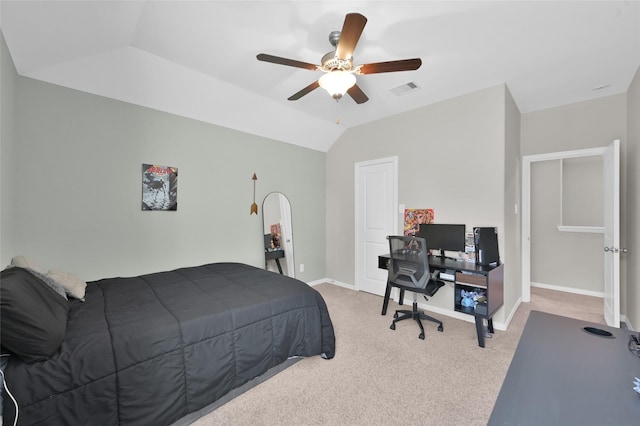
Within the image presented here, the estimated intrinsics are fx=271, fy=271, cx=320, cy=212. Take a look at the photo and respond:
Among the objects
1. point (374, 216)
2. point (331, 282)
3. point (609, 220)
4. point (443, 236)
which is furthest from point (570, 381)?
point (331, 282)

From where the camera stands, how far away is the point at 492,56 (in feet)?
8.19

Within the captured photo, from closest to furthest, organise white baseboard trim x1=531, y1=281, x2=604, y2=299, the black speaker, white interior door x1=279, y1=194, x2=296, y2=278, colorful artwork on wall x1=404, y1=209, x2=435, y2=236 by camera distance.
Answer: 1. the black speaker
2. colorful artwork on wall x1=404, y1=209, x2=435, y2=236
3. white baseboard trim x1=531, y1=281, x2=604, y2=299
4. white interior door x1=279, y1=194, x2=296, y2=278


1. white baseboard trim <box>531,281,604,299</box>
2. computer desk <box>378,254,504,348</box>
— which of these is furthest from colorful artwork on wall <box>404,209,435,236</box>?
white baseboard trim <box>531,281,604,299</box>

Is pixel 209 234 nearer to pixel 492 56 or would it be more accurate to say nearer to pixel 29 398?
pixel 29 398

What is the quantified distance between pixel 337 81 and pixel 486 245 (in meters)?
2.29

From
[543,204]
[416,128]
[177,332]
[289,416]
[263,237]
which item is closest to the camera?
[177,332]

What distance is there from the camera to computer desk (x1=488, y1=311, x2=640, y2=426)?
74 centimetres

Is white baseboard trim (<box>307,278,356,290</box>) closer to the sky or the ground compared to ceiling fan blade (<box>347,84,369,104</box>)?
closer to the ground

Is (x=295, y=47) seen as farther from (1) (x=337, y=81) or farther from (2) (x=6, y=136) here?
(2) (x=6, y=136)

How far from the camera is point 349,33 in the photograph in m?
1.67

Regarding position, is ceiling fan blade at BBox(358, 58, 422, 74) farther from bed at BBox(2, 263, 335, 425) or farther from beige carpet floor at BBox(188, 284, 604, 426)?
beige carpet floor at BBox(188, 284, 604, 426)

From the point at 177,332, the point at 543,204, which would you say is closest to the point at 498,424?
the point at 177,332

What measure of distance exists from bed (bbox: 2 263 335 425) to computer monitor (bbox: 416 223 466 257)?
1.74 metres

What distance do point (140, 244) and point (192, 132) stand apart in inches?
56.5
